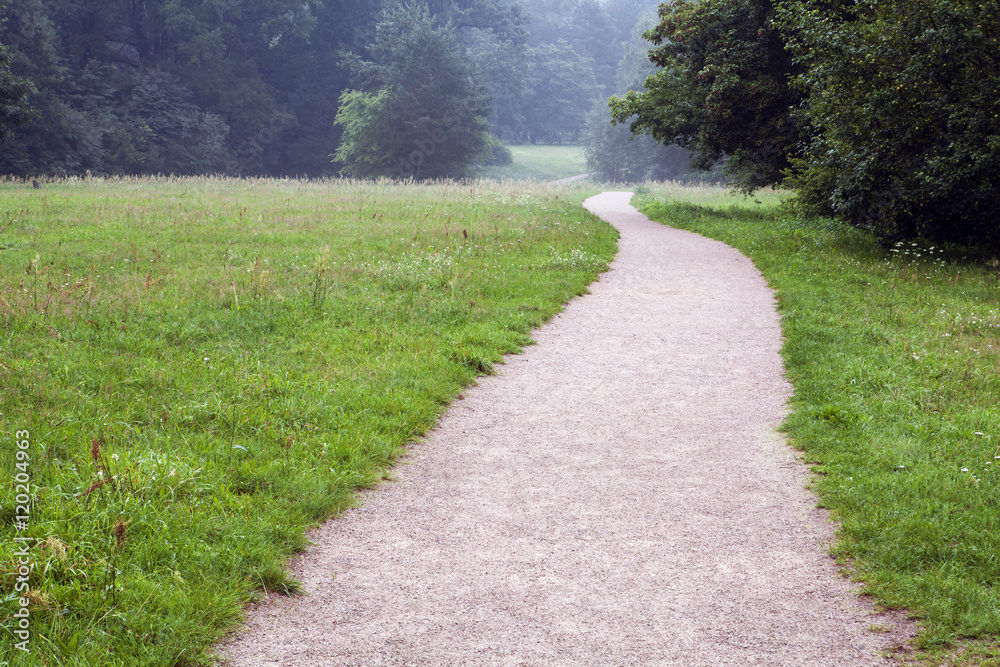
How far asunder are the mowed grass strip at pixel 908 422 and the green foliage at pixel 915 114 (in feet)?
3.88

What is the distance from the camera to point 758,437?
5559 mm

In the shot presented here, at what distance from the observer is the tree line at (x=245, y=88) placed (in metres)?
41.9

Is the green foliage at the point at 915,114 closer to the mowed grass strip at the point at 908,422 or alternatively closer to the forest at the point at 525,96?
the forest at the point at 525,96

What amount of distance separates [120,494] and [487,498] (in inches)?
81.8

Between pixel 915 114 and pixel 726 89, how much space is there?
7.19 metres

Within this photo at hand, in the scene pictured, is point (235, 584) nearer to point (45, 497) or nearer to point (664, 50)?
point (45, 497)

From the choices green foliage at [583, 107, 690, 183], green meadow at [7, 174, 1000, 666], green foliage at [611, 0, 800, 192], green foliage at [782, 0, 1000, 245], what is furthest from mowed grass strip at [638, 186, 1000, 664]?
green foliage at [583, 107, 690, 183]

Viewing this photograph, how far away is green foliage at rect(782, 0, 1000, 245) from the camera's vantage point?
36.6 feet

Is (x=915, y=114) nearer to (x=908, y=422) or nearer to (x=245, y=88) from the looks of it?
(x=908, y=422)

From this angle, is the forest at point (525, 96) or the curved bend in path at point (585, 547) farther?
the forest at point (525, 96)

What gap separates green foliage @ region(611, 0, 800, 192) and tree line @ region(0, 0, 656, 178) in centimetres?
3303

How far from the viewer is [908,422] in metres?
5.55

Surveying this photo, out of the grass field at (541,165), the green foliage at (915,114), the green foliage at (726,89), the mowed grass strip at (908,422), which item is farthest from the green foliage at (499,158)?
the mowed grass strip at (908,422)

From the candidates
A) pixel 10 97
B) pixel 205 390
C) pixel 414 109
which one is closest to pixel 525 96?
pixel 414 109
